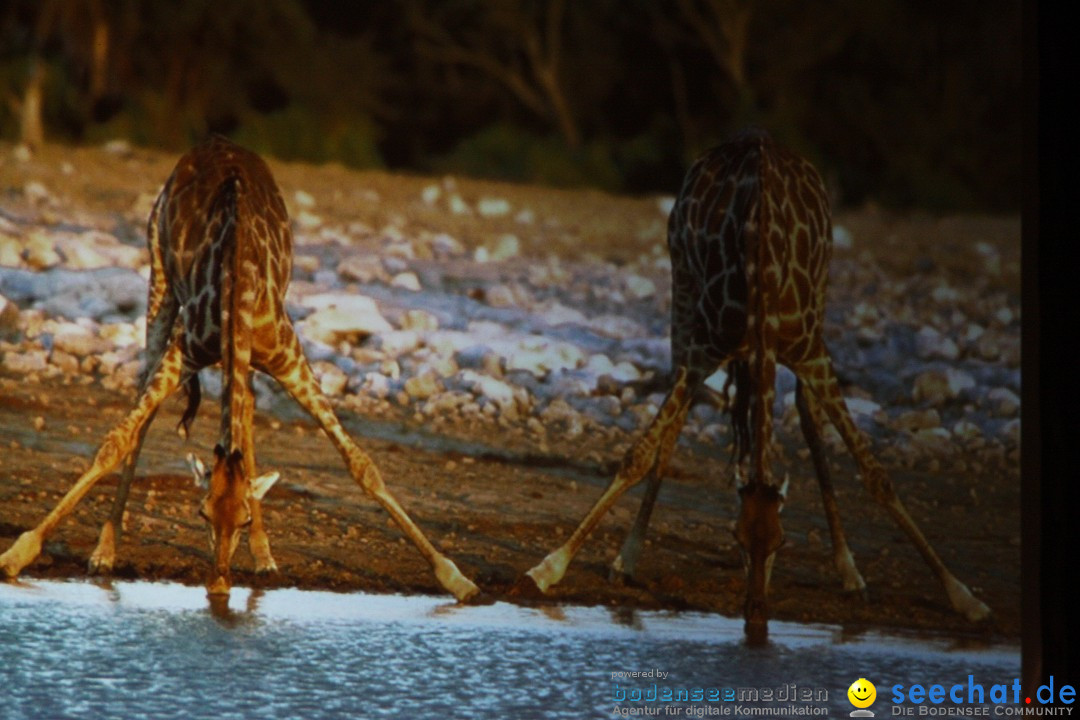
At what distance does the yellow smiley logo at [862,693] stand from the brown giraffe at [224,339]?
4.26 ft

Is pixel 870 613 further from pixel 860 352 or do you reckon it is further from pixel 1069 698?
pixel 860 352

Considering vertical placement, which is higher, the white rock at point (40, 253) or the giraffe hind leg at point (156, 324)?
the white rock at point (40, 253)

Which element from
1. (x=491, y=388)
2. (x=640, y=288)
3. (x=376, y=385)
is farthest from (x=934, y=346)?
(x=376, y=385)

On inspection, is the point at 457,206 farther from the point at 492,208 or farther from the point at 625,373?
the point at 625,373

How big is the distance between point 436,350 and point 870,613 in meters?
3.00

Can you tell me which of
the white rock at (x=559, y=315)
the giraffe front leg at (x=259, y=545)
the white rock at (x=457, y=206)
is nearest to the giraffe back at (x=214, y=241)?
the giraffe front leg at (x=259, y=545)

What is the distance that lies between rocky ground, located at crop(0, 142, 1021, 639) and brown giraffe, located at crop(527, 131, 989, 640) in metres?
0.24

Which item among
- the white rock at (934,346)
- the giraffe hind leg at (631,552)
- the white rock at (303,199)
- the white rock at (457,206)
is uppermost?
the white rock at (457,206)

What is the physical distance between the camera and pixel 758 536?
539cm

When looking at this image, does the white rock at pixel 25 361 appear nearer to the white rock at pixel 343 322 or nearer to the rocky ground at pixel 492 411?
the rocky ground at pixel 492 411

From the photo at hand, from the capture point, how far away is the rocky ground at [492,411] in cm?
616

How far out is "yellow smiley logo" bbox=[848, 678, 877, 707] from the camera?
4.86 meters

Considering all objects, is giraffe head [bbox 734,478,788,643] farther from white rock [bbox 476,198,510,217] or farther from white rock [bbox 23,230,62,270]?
white rock [bbox 476,198,510,217]

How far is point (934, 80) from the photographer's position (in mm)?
21250
